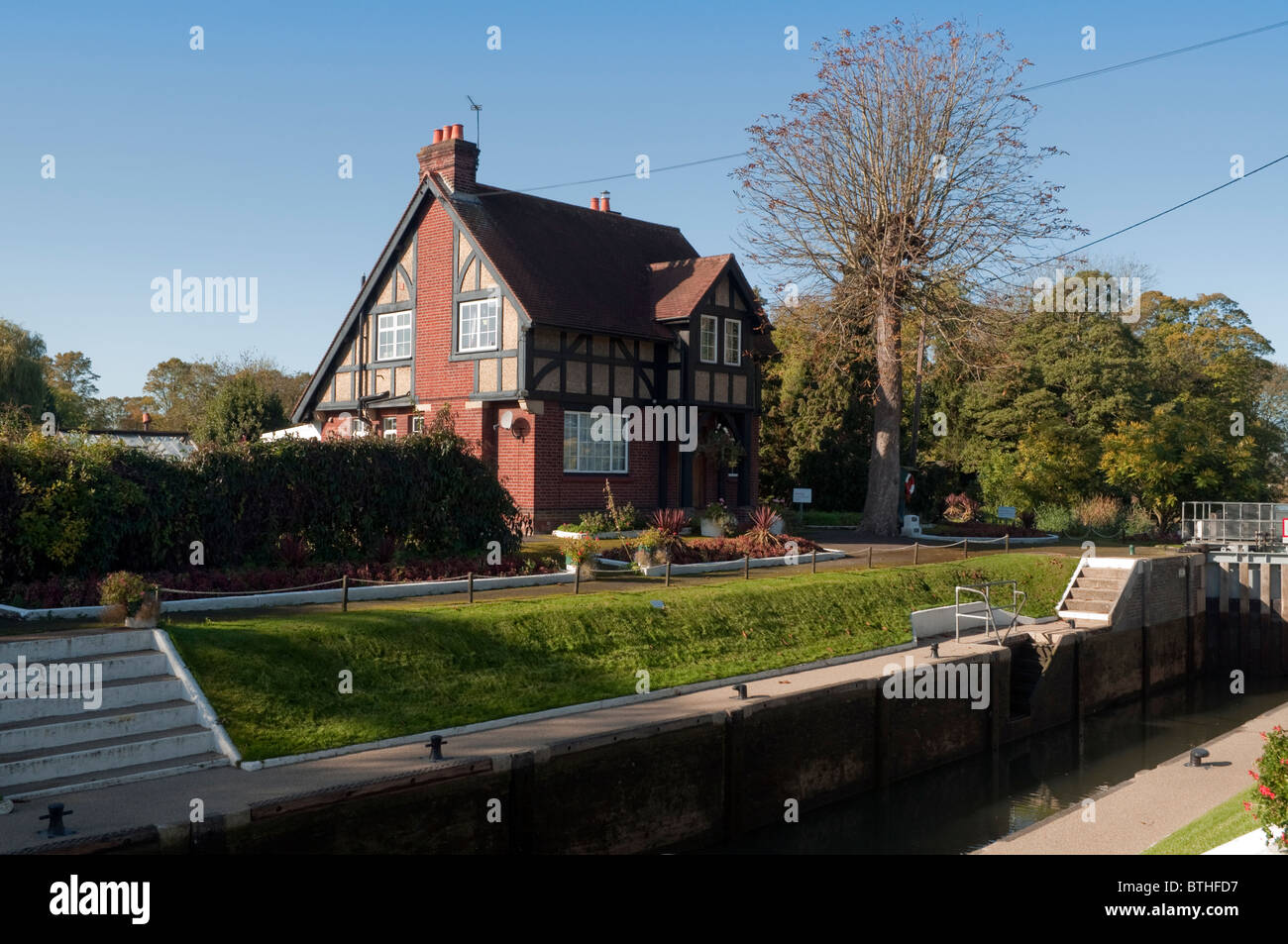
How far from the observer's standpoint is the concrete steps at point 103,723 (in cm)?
942

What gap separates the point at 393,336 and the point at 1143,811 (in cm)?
2304

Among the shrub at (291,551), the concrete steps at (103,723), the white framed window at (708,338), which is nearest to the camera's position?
the concrete steps at (103,723)

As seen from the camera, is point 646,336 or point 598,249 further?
point 598,249

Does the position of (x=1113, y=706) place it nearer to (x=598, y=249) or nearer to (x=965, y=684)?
(x=965, y=684)

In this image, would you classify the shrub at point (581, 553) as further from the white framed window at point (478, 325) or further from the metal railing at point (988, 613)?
the white framed window at point (478, 325)

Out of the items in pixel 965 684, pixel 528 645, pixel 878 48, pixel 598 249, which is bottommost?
pixel 965 684

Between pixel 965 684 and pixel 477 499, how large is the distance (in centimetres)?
904

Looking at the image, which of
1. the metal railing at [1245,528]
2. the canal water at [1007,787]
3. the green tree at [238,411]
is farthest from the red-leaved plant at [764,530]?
the green tree at [238,411]

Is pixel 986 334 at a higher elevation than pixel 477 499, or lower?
higher

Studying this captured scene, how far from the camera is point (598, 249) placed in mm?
30031

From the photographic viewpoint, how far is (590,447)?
27562mm

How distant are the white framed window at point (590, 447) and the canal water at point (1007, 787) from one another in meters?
12.7

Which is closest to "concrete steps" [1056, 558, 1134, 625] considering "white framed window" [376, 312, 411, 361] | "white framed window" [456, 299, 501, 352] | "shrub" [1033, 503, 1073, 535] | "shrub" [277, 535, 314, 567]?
"shrub" [1033, 503, 1073, 535]
